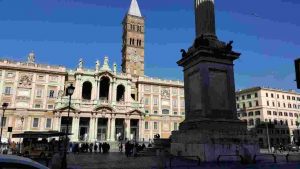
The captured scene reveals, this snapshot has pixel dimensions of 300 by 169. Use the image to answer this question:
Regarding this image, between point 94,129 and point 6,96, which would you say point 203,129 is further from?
point 6,96

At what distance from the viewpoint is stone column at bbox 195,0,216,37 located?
1661cm

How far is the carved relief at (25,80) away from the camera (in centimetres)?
5456

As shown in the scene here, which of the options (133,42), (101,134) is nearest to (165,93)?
(101,134)

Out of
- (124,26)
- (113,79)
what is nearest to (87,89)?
(113,79)

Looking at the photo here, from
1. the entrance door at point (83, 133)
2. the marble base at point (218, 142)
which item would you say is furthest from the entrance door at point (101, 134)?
the marble base at point (218, 142)

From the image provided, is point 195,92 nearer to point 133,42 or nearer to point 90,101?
point 90,101

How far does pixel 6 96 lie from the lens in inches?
2072

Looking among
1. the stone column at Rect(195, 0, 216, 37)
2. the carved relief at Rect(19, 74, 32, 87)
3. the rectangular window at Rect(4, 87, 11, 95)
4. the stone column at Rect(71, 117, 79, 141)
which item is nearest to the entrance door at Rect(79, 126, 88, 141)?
the stone column at Rect(71, 117, 79, 141)

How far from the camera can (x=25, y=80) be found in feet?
180

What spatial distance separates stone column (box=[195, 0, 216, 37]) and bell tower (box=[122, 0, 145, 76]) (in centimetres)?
6158

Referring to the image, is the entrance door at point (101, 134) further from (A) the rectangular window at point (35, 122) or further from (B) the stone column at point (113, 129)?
(A) the rectangular window at point (35, 122)

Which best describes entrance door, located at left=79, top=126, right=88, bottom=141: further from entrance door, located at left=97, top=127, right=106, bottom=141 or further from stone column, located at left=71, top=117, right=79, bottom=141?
entrance door, located at left=97, top=127, right=106, bottom=141

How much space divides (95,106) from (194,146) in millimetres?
45179

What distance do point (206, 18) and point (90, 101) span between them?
4445cm
